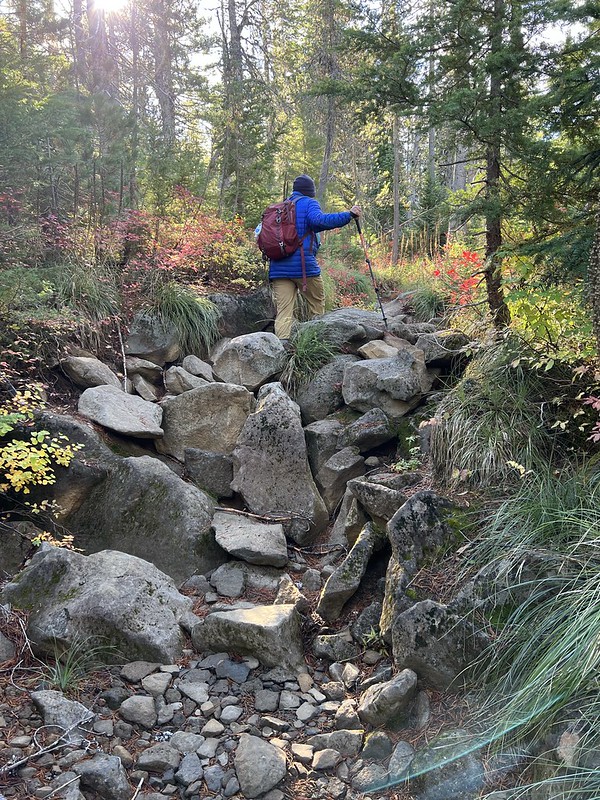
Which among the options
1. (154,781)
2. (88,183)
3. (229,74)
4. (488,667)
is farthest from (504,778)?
(229,74)

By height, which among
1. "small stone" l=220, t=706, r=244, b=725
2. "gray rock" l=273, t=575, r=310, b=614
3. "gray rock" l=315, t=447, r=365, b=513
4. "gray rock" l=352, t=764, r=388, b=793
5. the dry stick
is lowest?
"gray rock" l=352, t=764, r=388, b=793

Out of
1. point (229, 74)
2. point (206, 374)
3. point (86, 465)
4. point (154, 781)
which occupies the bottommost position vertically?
point (154, 781)

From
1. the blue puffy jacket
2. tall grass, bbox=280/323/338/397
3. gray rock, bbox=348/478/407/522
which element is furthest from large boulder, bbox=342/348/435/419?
the blue puffy jacket

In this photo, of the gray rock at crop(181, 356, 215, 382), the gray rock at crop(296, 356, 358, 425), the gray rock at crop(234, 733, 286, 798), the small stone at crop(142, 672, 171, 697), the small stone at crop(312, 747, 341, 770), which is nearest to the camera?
the gray rock at crop(234, 733, 286, 798)

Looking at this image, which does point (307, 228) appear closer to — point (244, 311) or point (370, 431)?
point (244, 311)

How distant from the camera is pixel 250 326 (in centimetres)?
743

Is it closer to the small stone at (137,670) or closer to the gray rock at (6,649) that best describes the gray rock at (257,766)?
the small stone at (137,670)

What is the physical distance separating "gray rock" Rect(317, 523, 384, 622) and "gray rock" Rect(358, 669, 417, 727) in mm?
785

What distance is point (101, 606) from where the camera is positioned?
3.45 meters

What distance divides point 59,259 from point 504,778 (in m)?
6.42

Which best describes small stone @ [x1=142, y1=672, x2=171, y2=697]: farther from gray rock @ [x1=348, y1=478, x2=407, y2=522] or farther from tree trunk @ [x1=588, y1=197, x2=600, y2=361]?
tree trunk @ [x1=588, y1=197, x2=600, y2=361]

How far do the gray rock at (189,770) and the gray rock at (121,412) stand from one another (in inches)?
116

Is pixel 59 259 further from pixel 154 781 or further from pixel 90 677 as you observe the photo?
pixel 154 781

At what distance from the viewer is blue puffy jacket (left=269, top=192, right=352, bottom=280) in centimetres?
650
